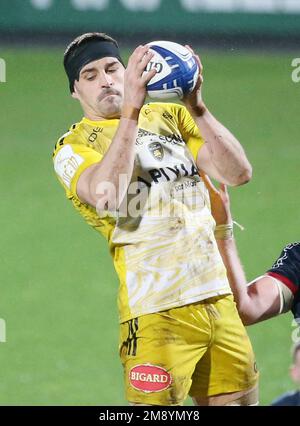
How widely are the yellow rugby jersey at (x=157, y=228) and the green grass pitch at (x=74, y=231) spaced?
211 cm

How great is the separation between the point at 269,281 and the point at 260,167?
5988 mm

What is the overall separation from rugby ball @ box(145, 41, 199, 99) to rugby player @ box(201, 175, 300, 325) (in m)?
0.64

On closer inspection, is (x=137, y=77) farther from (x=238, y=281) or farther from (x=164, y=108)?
(x=238, y=281)

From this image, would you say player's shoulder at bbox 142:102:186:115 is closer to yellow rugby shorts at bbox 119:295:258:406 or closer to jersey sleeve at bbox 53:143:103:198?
jersey sleeve at bbox 53:143:103:198

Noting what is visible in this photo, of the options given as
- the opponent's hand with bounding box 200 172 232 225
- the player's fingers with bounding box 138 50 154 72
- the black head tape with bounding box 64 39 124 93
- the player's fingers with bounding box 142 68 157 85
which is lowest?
the opponent's hand with bounding box 200 172 232 225

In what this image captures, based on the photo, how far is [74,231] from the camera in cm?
926

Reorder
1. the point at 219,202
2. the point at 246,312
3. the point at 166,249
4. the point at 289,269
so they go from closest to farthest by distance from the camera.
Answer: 1. the point at 166,249
2. the point at 219,202
3. the point at 246,312
4. the point at 289,269

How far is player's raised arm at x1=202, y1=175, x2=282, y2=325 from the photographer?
4.66 meters

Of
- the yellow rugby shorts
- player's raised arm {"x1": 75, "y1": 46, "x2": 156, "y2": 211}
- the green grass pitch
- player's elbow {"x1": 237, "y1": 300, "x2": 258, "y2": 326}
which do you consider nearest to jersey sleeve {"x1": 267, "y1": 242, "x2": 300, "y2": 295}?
player's elbow {"x1": 237, "y1": 300, "x2": 258, "y2": 326}

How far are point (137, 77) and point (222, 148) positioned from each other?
486mm

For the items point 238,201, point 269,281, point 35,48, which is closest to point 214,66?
point 35,48

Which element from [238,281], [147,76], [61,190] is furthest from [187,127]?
[61,190]

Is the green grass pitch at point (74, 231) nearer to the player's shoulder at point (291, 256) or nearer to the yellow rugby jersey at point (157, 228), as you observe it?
the player's shoulder at point (291, 256)

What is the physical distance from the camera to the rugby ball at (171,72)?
4.11 meters
